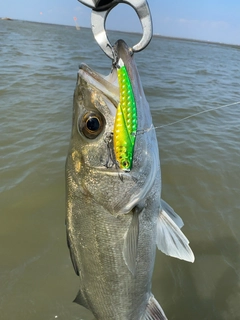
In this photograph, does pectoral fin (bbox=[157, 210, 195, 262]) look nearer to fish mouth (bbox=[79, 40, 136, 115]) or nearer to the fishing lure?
the fishing lure

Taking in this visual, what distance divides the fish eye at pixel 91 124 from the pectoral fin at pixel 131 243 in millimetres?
490

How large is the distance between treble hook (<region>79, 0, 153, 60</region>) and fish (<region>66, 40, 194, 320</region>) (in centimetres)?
7

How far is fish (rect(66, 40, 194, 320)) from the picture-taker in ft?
4.09

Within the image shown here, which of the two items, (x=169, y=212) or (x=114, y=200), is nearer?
(x=114, y=200)

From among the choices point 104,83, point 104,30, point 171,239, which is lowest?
point 171,239

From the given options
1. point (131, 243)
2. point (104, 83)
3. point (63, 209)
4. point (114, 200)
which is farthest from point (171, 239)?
point (63, 209)

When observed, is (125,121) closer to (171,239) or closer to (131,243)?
(131,243)

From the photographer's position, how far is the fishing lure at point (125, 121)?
3.77 ft

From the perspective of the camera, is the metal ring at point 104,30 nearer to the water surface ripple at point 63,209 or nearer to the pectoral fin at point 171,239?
the pectoral fin at point 171,239

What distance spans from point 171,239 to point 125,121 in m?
0.81

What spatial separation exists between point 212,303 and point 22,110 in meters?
6.36

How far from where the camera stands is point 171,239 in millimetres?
1529

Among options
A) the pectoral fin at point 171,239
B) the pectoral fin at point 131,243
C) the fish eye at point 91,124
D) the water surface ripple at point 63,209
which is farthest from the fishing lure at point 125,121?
the water surface ripple at point 63,209

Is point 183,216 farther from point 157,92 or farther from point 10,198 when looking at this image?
point 157,92
